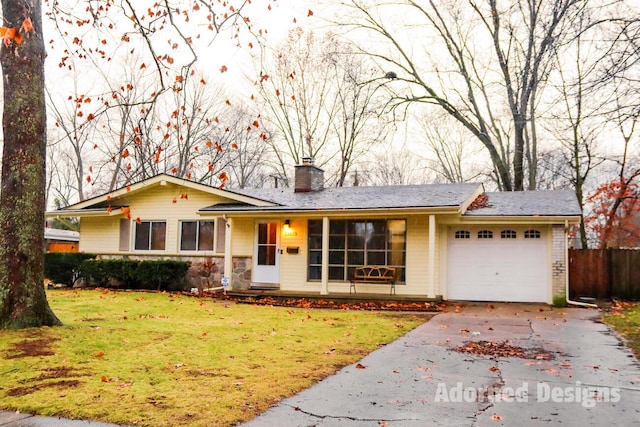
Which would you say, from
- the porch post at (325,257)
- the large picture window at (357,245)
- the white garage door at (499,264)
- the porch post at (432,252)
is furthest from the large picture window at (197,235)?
the white garage door at (499,264)

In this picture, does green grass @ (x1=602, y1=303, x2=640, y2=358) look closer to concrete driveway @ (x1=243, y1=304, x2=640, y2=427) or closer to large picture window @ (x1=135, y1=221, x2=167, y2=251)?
concrete driveway @ (x1=243, y1=304, x2=640, y2=427)

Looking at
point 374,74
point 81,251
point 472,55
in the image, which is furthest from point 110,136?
point 472,55

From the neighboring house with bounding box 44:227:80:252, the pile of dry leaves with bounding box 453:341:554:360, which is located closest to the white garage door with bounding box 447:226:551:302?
the pile of dry leaves with bounding box 453:341:554:360

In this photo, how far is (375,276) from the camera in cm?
1462

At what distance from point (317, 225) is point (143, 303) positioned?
17.6ft

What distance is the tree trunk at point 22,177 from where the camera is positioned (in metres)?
7.77

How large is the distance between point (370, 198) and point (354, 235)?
1.24 m

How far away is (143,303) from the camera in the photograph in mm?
12922

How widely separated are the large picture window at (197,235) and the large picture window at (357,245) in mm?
3587

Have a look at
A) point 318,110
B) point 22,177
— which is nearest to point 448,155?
point 318,110

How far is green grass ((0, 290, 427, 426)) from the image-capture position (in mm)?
4547

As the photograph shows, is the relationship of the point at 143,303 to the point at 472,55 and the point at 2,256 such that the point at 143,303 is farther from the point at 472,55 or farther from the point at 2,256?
the point at 472,55

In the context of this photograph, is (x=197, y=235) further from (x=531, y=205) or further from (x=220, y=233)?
(x=531, y=205)

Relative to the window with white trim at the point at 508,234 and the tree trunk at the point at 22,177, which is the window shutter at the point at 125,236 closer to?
the tree trunk at the point at 22,177
